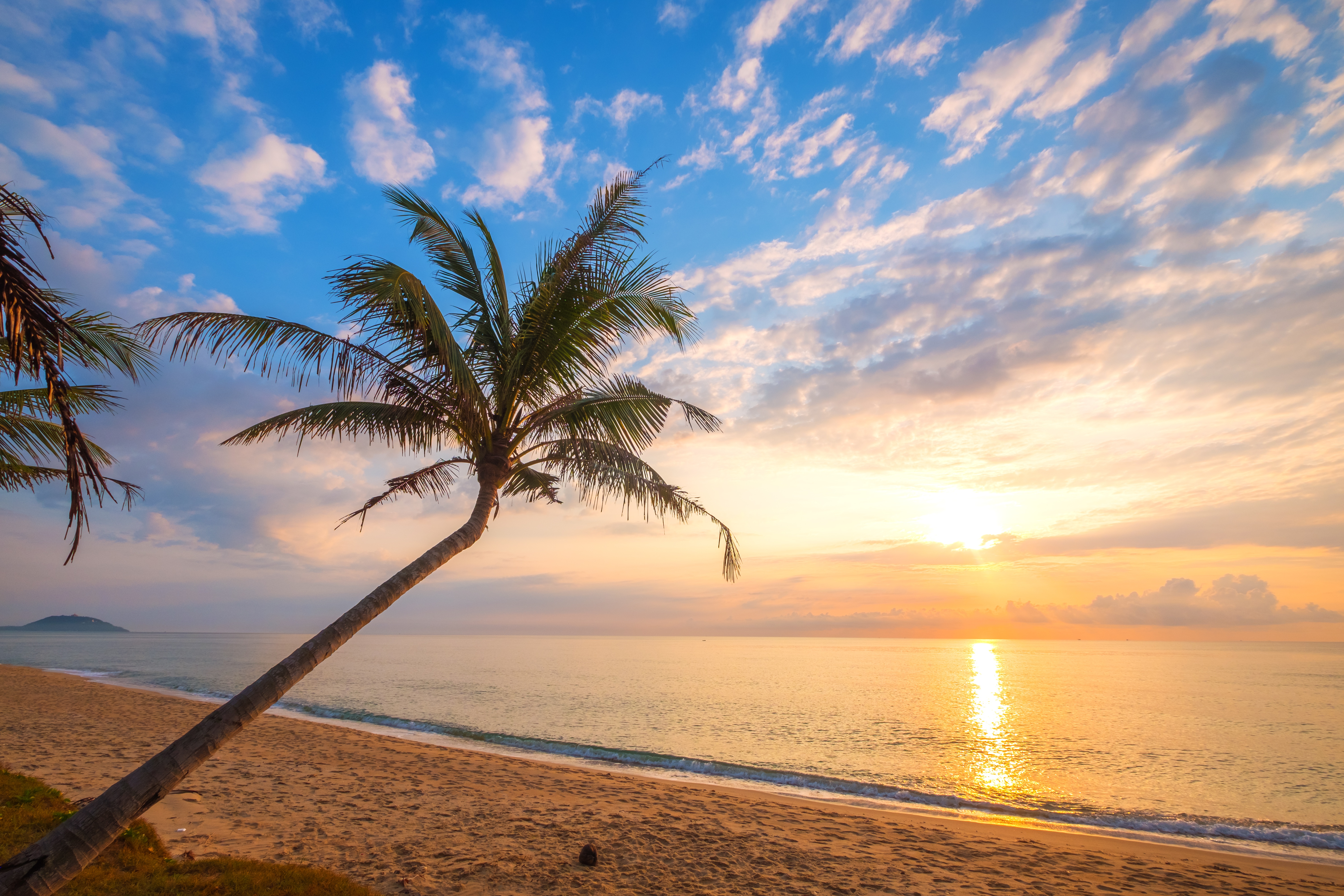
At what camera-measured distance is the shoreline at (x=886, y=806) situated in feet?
35.0

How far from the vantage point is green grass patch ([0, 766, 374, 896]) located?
17.1 ft

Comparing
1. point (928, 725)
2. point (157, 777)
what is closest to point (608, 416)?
point (157, 777)

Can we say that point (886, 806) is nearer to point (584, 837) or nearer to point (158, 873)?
point (584, 837)

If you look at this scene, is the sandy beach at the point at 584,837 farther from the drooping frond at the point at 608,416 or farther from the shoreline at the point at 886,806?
the drooping frond at the point at 608,416

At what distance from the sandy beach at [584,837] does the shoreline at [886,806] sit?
0.41 metres

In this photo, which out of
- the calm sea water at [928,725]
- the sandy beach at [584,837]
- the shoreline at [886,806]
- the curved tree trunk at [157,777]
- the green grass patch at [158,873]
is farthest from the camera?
the calm sea water at [928,725]

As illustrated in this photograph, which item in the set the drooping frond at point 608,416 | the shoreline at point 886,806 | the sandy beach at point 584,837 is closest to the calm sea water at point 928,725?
the shoreline at point 886,806

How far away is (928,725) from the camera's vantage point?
Result: 25.9 metres

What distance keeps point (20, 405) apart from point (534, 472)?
7.62 m

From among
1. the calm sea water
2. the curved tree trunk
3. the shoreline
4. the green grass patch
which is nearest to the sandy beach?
the shoreline

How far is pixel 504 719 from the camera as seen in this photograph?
24906 mm

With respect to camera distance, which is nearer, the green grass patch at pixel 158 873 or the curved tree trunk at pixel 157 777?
the curved tree trunk at pixel 157 777

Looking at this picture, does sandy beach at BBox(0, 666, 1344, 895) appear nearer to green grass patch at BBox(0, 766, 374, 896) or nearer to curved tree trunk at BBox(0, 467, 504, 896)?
green grass patch at BBox(0, 766, 374, 896)

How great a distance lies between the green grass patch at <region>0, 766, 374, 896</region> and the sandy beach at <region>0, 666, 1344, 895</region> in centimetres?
82
